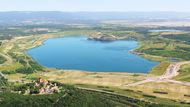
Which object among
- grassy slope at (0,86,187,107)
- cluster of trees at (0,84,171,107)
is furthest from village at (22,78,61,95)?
grassy slope at (0,86,187,107)

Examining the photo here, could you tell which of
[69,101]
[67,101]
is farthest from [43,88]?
[69,101]

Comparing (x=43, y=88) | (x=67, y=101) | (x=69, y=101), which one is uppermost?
(x=43, y=88)

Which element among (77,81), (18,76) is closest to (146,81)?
(77,81)

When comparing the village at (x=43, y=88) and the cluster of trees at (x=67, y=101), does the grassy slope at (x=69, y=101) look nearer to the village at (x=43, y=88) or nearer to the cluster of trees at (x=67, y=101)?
the cluster of trees at (x=67, y=101)

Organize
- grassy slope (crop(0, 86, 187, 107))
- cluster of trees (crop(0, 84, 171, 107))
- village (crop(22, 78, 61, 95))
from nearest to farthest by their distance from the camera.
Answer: cluster of trees (crop(0, 84, 171, 107)) → grassy slope (crop(0, 86, 187, 107)) → village (crop(22, 78, 61, 95))

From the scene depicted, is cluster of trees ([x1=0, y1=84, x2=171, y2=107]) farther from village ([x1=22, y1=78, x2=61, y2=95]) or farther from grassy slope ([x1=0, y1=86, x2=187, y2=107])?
village ([x1=22, y1=78, x2=61, y2=95])

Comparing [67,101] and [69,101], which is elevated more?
[67,101]

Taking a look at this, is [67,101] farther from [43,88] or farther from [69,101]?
[43,88]

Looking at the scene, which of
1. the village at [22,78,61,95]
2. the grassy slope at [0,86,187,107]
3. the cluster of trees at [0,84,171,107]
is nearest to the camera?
the cluster of trees at [0,84,171,107]

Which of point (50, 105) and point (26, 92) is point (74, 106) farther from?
point (26, 92)

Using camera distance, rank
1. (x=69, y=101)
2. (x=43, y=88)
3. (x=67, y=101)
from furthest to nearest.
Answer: (x=43, y=88), (x=69, y=101), (x=67, y=101)

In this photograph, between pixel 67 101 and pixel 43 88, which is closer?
pixel 67 101
